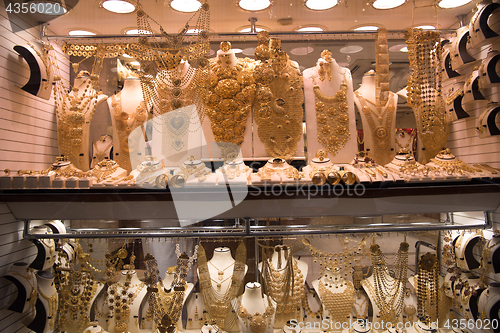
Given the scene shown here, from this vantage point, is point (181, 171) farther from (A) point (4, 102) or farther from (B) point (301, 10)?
(B) point (301, 10)

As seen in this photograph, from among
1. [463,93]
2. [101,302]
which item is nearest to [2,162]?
[101,302]

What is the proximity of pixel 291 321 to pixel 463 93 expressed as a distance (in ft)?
7.01

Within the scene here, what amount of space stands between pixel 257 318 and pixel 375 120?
5.73 ft

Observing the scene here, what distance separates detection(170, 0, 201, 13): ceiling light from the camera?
232 cm

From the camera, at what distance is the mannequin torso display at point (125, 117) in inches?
96.1

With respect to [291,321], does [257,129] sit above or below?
above

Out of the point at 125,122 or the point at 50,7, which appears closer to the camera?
the point at 50,7

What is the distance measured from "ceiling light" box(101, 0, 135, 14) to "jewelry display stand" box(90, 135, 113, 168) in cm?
95

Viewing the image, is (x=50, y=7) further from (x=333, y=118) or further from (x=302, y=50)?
(x=333, y=118)

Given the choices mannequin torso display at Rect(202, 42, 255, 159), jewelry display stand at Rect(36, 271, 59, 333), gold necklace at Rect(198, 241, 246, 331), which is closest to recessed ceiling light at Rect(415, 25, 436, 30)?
mannequin torso display at Rect(202, 42, 255, 159)

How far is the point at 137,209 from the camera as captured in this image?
6.32ft

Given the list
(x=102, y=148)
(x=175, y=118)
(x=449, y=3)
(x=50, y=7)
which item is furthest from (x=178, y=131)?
(x=449, y=3)

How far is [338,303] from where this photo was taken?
6.97ft

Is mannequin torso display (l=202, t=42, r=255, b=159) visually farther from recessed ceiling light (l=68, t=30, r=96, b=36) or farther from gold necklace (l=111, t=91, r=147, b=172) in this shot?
recessed ceiling light (l=68, t=30, r=96, b=36)
